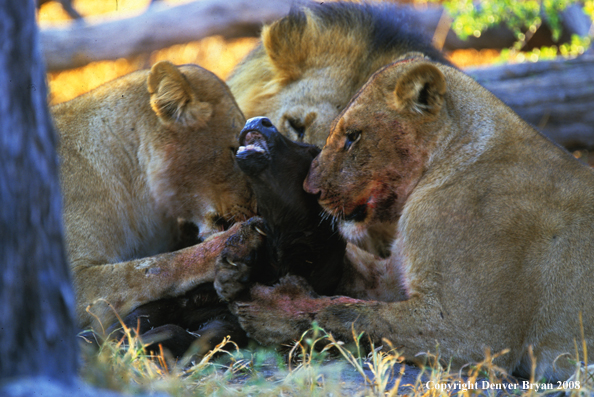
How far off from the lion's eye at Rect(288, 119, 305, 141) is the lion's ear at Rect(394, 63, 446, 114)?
1.07m

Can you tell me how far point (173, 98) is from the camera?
3.31 meters

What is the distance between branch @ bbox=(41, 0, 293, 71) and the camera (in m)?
7.61

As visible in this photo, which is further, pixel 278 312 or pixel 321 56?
pixel 321 56

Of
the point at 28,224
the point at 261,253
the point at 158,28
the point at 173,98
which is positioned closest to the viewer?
the point at 28,224

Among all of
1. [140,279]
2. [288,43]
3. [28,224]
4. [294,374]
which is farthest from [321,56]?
[28,224]

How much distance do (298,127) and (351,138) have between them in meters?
0.99

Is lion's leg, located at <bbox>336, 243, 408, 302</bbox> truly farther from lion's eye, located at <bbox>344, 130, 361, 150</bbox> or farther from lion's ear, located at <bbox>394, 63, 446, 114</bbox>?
lion's ear, located at <bbox>394, 63, 446, 114</bbox>

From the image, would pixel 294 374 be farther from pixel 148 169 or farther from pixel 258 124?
pixel 148 169

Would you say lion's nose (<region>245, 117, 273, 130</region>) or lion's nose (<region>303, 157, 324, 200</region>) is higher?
lion's nose (<region>245, 117, 273, 130</region>)

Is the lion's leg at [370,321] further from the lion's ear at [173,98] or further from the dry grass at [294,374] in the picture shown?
the lion's ear at [173,98]

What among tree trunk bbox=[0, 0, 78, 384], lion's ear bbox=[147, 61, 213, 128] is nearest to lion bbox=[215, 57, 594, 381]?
lion's ear bbox=[147, 61, 213, 128]

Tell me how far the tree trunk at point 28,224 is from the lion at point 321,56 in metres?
2.45

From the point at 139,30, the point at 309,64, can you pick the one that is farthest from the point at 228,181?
the point at 139,30

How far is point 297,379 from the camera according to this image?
2.05m
